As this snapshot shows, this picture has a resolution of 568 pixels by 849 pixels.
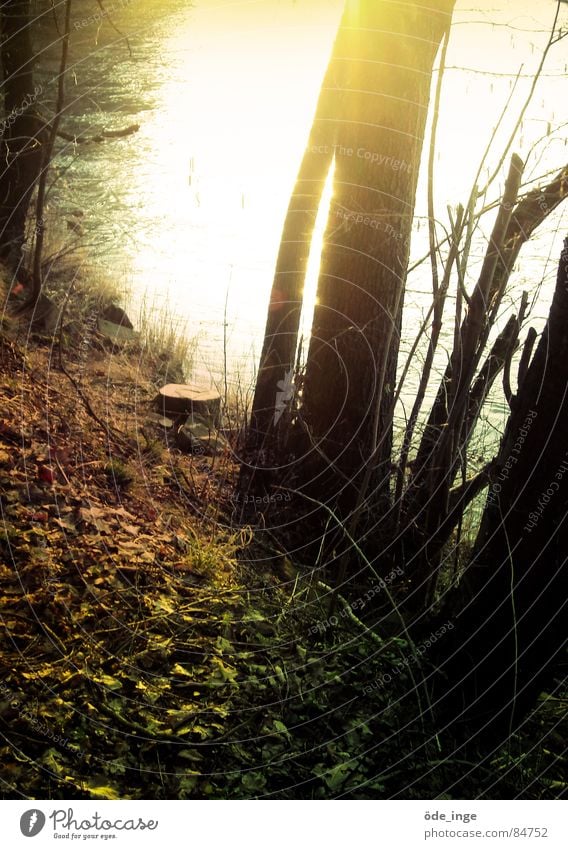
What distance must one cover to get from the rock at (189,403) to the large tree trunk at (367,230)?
38.6 inches

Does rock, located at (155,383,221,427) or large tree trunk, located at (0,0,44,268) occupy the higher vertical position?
large tree trunk, located at (0,0,44,268)

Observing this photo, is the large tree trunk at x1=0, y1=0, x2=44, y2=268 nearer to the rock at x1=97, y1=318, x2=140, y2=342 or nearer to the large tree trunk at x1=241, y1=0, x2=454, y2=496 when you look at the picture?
the rock at x1=97, y1=318, x2=140, y2=342

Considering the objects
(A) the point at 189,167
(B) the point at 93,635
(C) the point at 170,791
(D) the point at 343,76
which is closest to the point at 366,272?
(D) the point at 343,76

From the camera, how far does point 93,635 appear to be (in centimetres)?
312

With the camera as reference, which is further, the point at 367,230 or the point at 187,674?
the point at 367,230

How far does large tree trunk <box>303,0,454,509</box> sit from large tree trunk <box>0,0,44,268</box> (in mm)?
2919

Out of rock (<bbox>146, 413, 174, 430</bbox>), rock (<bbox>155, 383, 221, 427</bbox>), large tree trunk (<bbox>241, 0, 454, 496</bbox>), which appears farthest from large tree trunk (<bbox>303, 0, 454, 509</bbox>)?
rock (<bbox>146, 413, 174, 430</bbox>)

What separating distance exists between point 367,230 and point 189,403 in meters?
1.76

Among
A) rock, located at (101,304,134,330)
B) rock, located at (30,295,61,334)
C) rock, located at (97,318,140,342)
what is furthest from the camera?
rock, located at (101,304,134,330)

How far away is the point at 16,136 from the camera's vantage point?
6164mm

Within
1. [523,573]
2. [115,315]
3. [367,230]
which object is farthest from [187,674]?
[115,315]

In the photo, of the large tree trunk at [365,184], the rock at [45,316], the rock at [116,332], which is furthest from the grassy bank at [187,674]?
the rock at [116,332]

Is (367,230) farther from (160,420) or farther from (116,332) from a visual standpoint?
(116,332)

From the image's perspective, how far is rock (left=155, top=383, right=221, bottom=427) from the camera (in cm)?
530
